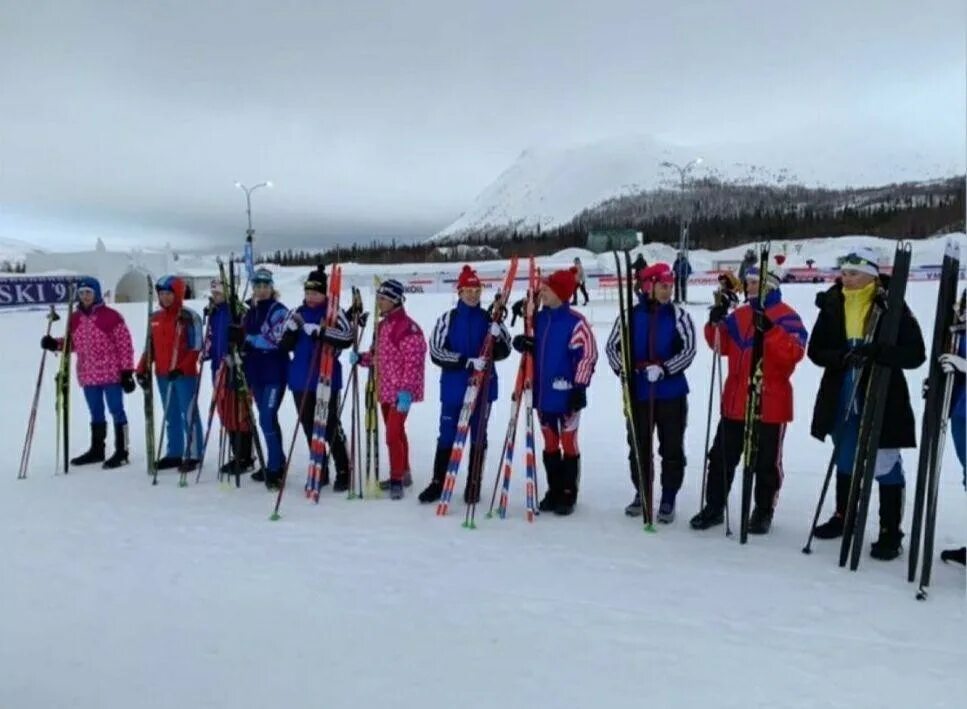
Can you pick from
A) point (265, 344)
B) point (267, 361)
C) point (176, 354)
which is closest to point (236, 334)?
point (265, 344)

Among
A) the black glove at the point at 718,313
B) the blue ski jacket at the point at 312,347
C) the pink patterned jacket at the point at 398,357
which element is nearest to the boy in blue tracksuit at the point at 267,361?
the blue ski jacket at the point at 312,347

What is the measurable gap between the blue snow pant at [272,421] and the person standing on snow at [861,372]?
404 cm

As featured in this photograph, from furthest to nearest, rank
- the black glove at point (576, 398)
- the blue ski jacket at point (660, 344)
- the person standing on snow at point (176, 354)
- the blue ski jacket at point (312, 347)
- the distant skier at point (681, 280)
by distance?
the distant skier at point (681, 280), the person standing on snow at point (176, 354), the blue ski jacket at point (312, 347), the black glove at point (576, 398), the blue ski jacket at point (660, 344)

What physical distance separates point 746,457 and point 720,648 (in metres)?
1.60

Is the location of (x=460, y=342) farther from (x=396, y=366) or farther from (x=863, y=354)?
(x=863, y=354)

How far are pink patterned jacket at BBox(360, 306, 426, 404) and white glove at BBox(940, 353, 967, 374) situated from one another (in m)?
3.30

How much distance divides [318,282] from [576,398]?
7.55ft

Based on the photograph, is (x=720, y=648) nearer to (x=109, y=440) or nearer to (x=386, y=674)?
(x=386, y=674)

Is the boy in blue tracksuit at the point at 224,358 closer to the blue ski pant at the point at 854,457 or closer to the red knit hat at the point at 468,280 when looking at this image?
the red knit hat at the point at 468,280

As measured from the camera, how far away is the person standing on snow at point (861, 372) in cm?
402

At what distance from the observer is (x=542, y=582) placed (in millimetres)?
3971

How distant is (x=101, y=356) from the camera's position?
650 cm

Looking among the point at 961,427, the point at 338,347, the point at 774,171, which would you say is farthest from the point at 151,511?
the point at 774,171

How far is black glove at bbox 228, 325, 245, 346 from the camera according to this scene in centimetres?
573
